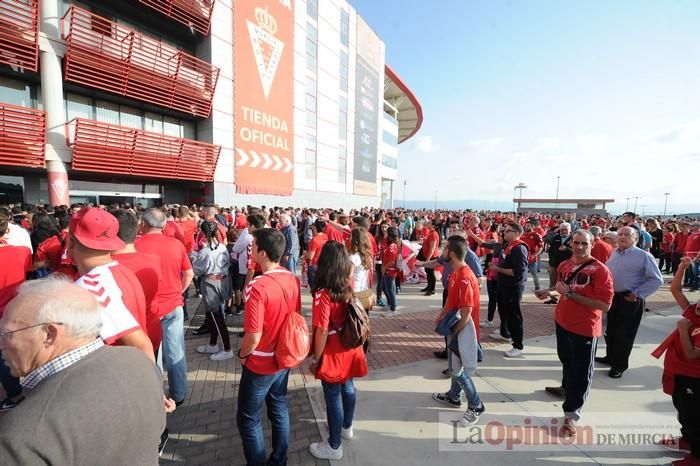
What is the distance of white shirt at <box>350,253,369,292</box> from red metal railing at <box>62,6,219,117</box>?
41.6 feet

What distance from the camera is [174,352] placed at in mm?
3432

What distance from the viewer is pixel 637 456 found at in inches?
115

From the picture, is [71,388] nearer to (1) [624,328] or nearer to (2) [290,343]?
(2) [290,343]

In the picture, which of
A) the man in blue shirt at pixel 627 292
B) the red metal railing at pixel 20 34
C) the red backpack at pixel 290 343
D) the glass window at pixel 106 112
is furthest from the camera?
the glass window at pixel 106 112

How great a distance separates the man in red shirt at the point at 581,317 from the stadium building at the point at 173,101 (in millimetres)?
14404

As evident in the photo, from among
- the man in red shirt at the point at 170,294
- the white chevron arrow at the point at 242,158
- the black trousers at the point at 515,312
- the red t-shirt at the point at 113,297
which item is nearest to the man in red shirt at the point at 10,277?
the man in red shirt at the point at 170,294

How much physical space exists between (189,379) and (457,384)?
139 inches

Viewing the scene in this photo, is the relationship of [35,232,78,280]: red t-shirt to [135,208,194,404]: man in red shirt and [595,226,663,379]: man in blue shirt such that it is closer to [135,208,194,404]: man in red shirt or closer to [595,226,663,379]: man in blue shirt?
[135,208,194,404]: man in red shirt

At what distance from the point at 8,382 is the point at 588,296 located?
6.17 m

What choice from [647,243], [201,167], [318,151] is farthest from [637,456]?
[318,151]

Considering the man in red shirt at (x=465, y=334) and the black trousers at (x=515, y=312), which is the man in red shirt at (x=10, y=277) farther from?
the black trousers at (x=515, y=312)

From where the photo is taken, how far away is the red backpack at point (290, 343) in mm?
2346

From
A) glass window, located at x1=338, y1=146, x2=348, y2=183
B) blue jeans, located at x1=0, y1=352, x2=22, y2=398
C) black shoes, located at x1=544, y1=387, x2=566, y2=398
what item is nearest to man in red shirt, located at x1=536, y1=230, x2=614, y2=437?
black shoes, located at x1=544, y1=387, x2=566, y2=398

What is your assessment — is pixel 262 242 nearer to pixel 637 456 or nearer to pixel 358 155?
pixel 637 456
